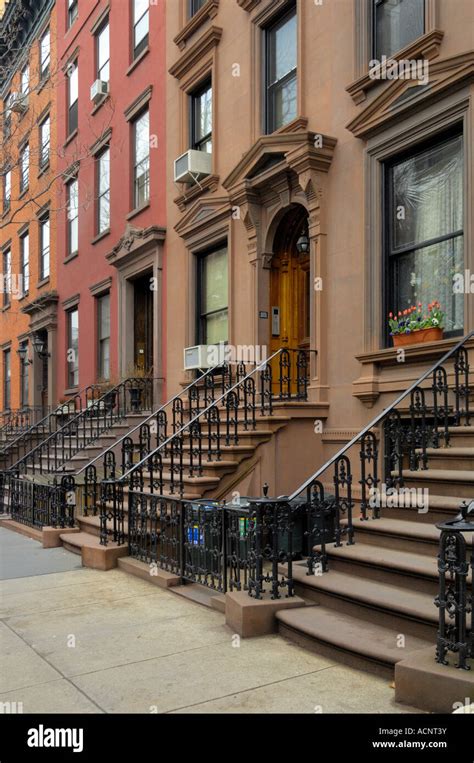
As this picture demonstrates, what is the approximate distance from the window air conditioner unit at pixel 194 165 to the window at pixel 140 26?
14.5ft

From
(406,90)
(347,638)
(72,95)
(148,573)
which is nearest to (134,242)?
(72,95)

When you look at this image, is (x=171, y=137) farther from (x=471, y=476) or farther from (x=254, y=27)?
(x=471, y=476)

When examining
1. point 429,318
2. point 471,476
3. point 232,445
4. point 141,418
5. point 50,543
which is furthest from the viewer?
point 141,418

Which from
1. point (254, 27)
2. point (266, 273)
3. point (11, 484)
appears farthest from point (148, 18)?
point (11, 484)

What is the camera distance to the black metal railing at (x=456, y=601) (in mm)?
4102

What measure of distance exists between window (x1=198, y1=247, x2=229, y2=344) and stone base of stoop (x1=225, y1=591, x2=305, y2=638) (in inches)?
268

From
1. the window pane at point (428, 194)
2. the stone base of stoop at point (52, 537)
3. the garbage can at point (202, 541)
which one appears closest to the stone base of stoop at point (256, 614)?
the garbage can at point (202, 541)

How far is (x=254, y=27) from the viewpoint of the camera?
11.2m

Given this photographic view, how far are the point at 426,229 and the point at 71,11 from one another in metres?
16.2

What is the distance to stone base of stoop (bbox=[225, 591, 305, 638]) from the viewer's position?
5527mm

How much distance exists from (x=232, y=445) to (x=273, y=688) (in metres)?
5.04

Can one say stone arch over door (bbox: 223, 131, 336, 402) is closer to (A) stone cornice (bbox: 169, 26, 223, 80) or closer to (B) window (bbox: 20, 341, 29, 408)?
(A) stone cornice (bbox: 169, 26, 223, 80)

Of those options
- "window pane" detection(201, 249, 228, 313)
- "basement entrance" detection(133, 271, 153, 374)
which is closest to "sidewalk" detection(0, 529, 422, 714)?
"window pane" detection(201, 249, 228, 313)

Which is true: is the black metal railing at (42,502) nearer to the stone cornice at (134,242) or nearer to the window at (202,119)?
the stone cornice at (134,242)
